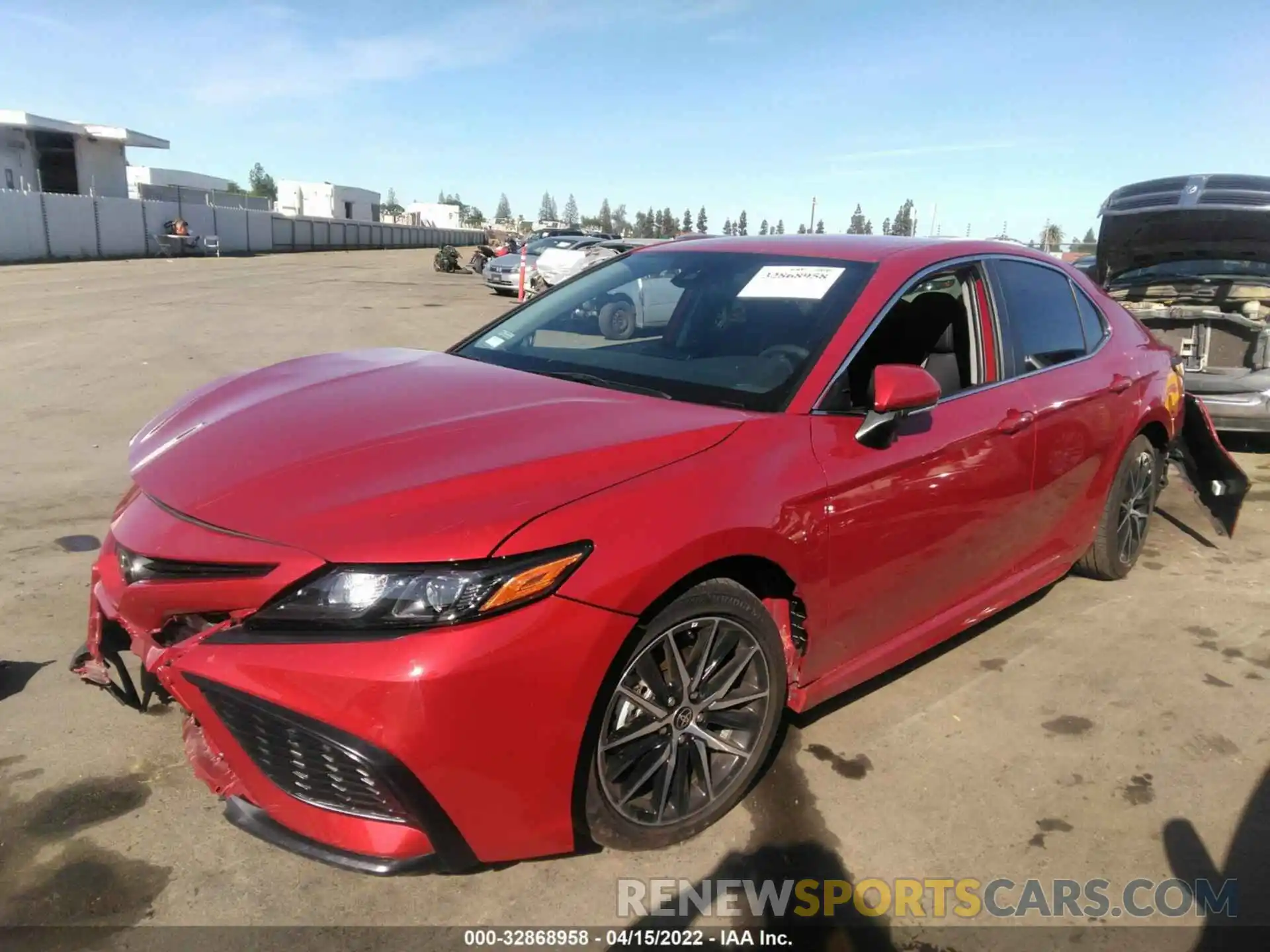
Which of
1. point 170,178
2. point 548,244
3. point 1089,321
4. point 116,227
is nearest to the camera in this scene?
point 1089,321

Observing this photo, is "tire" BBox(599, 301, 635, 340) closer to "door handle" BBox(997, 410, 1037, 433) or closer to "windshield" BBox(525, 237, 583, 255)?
"door handle" BBox(997, 410, 1037, 433)

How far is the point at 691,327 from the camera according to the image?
11.0 feet

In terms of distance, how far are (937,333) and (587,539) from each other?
205 cm

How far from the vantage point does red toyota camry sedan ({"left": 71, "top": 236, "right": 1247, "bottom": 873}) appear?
6.68 ft

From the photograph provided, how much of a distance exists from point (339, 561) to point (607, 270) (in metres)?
2.34

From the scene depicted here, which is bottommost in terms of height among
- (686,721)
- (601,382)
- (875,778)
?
(875,778)

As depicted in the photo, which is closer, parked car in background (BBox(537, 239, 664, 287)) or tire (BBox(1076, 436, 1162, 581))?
tire (BBox(1076, 436, 1162, 581))

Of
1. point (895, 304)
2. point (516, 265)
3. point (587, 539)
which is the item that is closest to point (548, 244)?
point (516, 265)

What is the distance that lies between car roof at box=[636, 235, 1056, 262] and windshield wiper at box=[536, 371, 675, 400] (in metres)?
0.93

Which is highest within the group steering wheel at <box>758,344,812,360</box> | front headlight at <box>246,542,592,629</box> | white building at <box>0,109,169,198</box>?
white building at <box>0,109,169,198</box>

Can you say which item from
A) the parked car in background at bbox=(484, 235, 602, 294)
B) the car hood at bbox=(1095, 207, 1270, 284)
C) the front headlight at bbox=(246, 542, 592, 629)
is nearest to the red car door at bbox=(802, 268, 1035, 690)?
the front headlight at bbox=(246, 542, 592, 629)

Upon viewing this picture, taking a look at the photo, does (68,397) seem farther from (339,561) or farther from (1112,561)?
(1112,561)

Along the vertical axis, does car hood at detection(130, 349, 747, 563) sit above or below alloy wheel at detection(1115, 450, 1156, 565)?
above

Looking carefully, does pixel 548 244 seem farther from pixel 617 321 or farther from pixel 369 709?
pixel 369 709
